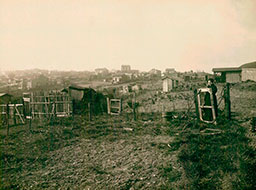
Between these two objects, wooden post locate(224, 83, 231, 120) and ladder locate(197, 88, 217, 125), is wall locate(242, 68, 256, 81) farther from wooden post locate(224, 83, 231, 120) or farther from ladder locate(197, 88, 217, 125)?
ladder locate(197, 88, 217, 125)

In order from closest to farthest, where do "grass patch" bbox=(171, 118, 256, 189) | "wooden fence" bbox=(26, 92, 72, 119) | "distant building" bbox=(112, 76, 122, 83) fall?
"grass patch" bbox=(171, 118, 256, 189)
"wooden fence" bbox=(26, 92, 72, 119)
"distant building" bbox=(112, 76, 122, 83)

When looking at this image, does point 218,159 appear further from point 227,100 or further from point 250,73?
point 250,73

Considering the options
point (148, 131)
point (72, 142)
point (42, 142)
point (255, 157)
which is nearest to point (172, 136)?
point (148, 131)

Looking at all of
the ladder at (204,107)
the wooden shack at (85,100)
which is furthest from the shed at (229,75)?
the ladder at (204,107)

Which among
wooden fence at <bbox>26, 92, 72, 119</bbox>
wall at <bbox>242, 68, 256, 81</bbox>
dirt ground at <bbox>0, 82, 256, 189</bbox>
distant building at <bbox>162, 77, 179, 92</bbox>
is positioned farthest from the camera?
distant building at <bbox>162, 77, 179, 92</bbox>

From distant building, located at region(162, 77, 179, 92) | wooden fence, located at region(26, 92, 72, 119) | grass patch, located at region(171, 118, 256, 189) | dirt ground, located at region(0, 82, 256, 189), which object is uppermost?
distant building, located at region(162, 77, 179, 92)

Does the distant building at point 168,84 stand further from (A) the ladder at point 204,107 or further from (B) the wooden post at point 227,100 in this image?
(B) the wooden post at point 227,100

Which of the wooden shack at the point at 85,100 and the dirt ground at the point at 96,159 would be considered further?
the wooden shack at the point at 85,100

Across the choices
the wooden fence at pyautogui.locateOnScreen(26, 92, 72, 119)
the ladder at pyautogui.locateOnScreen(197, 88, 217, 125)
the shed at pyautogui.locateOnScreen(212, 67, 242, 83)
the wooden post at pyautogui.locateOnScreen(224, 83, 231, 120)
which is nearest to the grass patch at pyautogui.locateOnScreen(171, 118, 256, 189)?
the ladder at pyautogui.locateOnScreen(197, 88, 217, 125)

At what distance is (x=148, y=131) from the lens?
392 inches

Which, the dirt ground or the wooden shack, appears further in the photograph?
the wooden shack

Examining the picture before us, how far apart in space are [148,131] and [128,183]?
16.8 ft

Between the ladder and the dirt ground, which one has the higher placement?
the ladder

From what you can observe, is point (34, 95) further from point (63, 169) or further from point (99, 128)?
point (63, 169)
